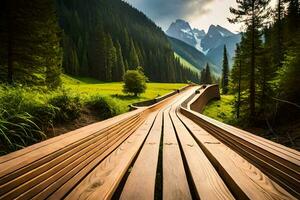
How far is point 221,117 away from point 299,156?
98.7ft

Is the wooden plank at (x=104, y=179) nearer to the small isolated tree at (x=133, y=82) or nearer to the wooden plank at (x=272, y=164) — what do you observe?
the wooden plank at (x=272, y=164)

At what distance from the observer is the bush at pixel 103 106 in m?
11.3

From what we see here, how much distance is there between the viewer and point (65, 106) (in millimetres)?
9117

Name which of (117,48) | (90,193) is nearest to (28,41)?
(90,193)

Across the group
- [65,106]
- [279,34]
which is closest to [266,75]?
[279,34]

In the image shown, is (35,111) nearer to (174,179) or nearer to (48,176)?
(48,176)

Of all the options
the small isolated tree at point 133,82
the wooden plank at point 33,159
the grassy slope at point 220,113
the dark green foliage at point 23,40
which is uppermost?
the dark green foliage at point 23,40

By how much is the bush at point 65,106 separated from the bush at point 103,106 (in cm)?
154

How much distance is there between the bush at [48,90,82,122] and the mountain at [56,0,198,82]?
70883 mm

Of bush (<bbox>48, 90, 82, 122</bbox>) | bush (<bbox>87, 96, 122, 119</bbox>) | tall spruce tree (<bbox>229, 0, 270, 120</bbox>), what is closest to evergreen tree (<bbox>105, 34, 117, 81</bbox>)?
tall spruce tree (<bbox>229, 0, 270, 120</bbox>)

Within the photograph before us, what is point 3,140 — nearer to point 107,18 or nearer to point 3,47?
point 3,47

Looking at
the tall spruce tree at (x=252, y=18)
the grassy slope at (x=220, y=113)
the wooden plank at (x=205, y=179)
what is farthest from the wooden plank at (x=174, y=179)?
the grassy slope at (x=220, y=113)

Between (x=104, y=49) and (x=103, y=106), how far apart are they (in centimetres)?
7061

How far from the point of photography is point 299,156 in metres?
2.77
